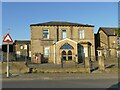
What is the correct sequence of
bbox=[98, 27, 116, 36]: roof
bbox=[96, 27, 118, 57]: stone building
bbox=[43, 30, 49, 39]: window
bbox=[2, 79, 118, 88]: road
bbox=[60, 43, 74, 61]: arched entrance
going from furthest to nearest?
bbox=[98, 27, 116, 36]: roof
bbox=[96, 27, 118, 57]: stone building
bbox=[43, 30, 49, 39]: window
bbox=[60, 43, 74, 61]: arched entrance
bbox=[2, 79, 118, 88]: road

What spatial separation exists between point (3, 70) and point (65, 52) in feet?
58.8

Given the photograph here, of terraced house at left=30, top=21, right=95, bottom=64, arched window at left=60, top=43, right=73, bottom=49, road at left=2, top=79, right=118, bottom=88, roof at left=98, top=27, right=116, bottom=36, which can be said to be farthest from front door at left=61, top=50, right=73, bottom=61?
road at left=2, top=79, right=118, bottom=88

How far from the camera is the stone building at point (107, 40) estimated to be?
47.2 m

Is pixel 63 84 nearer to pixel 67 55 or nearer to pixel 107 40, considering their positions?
pixel 67 55

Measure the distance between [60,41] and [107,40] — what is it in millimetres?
16365

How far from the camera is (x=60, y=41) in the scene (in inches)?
1469

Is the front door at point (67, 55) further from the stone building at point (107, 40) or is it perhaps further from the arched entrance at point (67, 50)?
the stone building at point (107, 40)

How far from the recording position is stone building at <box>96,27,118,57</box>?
47.2m

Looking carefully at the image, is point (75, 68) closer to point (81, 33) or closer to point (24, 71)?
point (24, 71)

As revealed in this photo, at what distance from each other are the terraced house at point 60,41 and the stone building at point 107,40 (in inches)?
280

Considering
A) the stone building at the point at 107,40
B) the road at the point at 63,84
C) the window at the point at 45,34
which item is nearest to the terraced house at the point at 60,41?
the window at the point at 45,34

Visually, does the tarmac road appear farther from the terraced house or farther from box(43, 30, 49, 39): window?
box(43, 30, 49, 39): window

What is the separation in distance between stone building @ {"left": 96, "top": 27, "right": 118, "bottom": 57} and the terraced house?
7123 mm

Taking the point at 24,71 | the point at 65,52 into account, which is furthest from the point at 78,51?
the point at 24,71
